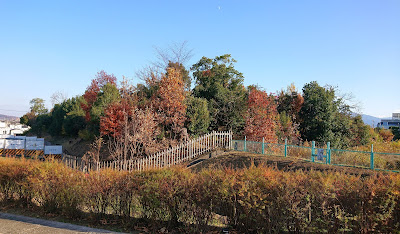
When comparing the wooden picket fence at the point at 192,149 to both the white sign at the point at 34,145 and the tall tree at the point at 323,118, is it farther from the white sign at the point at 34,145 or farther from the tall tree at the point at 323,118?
the white sign at the point at 34,145

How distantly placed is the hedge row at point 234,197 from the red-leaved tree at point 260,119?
12904 millimetres

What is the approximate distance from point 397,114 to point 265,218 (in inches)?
5891

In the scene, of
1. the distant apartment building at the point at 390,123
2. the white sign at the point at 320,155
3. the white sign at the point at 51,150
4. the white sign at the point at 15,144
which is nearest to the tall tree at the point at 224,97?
the white sign at the point at 320,155

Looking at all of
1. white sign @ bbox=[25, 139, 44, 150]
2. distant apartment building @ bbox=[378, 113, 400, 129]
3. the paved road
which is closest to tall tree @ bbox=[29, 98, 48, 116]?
white sign @ bbox=[25, 139, 44, 150]

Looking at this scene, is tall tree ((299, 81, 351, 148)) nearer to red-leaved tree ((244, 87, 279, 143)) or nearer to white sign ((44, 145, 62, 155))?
red-leaved tree ((244, 87, 279, 143))

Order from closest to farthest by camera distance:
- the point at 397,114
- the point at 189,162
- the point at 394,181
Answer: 1. the point at 394,181
2. the point at 189,162
3. the point at 397,114

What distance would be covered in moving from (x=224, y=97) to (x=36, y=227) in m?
16.9

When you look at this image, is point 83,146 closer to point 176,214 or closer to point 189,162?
point 189,162

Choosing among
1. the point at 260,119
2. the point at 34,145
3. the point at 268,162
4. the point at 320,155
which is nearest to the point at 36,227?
the point at 268,162

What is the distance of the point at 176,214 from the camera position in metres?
5.32

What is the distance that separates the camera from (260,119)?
19.1 metres

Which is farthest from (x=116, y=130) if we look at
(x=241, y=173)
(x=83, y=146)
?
(x=241, y=173)

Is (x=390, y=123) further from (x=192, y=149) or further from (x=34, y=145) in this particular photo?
(x=34, y=145)

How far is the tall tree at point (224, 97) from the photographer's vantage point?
67.9ft
